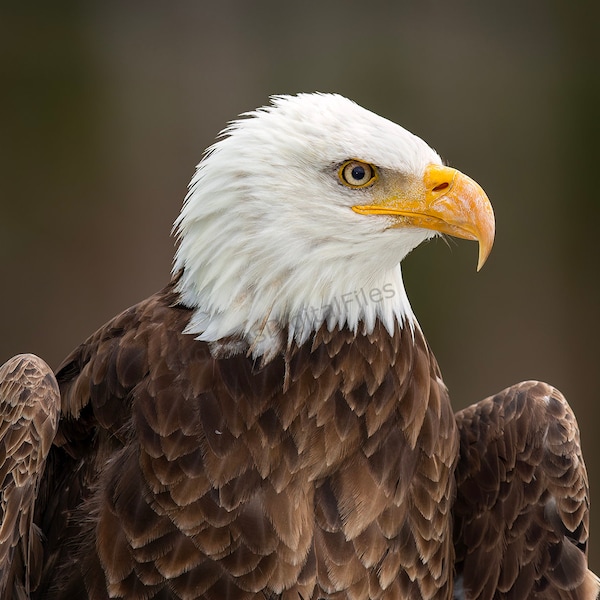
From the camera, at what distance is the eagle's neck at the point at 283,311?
2389 millimetres

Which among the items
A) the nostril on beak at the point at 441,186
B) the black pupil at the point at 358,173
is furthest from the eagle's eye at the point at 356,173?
the nostril on beak at the point at 441,186

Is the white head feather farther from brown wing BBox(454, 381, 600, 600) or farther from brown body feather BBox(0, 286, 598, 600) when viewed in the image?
brown wing BBox(454, 381, 600, 600)

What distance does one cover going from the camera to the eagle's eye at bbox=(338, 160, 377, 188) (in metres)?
2.36

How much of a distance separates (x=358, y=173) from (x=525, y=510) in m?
1.00

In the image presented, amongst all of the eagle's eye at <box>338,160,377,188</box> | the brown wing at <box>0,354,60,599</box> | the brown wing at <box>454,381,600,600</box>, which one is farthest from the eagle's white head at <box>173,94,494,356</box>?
the brown wing at <box>454,381,600,600</box>

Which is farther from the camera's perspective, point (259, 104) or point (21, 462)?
point (259, 104)

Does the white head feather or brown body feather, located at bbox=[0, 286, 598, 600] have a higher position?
the white head feather

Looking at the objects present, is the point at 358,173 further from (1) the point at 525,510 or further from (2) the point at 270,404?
(1) the point at 525,510

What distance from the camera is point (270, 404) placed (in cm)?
237

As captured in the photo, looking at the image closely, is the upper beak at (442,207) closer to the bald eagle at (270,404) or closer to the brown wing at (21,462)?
the bald eagle at (270,404)

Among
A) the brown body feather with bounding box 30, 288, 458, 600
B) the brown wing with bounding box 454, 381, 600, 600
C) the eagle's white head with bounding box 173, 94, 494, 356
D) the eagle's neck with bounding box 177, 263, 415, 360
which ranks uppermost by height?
the eagle's white head with bounding box 173, 94, 494, 356

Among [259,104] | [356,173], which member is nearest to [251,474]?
[356,173]

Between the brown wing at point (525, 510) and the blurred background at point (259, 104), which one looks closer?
the brown wing at point (525, 510)

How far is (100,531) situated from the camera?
238 centimetres
